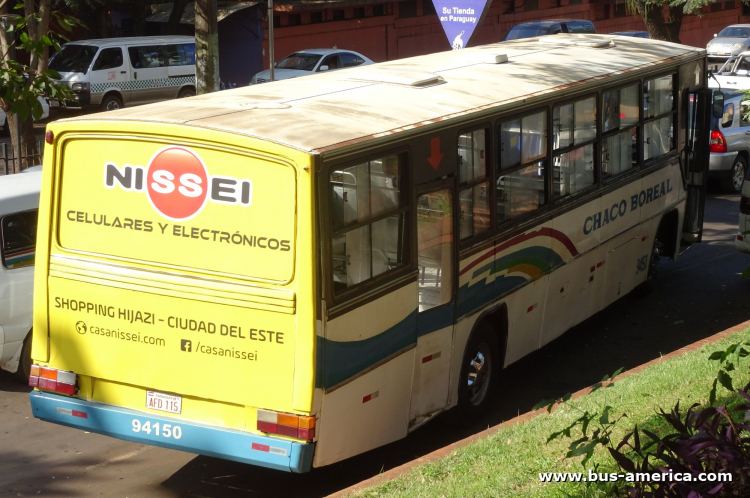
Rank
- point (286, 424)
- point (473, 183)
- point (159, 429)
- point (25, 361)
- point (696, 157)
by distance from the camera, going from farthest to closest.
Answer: point (696, 157)
point (25, 361)
point (473, 183)
point (159, 429)
point (286, 424)

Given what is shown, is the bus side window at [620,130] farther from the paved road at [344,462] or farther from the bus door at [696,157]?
the paved road at [344,462]

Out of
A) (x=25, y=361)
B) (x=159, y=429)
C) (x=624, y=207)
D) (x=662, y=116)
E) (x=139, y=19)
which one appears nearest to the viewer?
(x=159, y=429)

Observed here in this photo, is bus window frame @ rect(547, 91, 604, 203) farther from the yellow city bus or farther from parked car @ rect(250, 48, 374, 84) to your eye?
parked car @ rect(250, 48, 374, 84)

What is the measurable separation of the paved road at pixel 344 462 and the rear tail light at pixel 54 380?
0.81m

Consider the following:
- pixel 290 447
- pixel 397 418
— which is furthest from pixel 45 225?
pixel 397 418

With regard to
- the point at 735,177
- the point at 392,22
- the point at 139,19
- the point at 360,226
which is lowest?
the point at 735,177

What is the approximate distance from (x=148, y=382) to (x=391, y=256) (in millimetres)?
1907

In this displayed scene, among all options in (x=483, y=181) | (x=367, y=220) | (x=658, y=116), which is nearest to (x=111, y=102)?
(x=658, y=116)

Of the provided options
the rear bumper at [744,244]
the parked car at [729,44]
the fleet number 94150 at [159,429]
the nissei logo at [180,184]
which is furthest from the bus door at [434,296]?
the parked car at [729,44]

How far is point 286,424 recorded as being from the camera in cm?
601

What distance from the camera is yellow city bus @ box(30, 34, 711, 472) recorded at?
6.02 m

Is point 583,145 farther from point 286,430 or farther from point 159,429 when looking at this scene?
point 159,429

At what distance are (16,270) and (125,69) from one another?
777 inches

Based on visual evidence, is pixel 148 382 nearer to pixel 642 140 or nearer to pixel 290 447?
pixel 290 447
